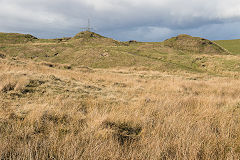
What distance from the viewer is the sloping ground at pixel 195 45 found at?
66.9 m

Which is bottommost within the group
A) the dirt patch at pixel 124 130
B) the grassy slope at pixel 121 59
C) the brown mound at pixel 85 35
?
the dirt patch at pixel 124 130

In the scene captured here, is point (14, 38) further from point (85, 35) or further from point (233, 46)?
point (233, 46)

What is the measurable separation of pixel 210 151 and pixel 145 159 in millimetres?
1272

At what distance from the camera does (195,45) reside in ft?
230

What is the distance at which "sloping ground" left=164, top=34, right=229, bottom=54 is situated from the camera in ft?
220

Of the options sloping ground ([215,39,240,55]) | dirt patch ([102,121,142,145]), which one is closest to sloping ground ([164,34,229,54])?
sloping ground ([215,39,240,55])

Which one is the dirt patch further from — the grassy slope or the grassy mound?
the grassy mound

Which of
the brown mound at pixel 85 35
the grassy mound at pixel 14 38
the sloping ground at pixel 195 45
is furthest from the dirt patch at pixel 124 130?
Result: the grassy mound at pixel 14 38

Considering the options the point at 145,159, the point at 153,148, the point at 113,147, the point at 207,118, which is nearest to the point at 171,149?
the point at 153,148

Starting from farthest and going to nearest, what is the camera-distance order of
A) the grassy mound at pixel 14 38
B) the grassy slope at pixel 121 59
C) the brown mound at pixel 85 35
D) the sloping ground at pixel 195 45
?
the brown mound at pixel 85 35 → the sloping ground at pixel 195 45 → the grassy mound at pixel 14 38 → the grassy slope at pixel 121 59

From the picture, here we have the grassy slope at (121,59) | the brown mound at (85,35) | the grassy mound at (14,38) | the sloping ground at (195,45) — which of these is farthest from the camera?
the brown mound at (85,35)

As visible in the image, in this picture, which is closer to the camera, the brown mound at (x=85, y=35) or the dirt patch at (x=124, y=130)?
the dirt patch at (x=124, y=130)

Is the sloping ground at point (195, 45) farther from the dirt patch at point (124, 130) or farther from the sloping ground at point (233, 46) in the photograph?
the dirt patch at point (124, 130)

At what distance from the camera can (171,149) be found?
2.95m
